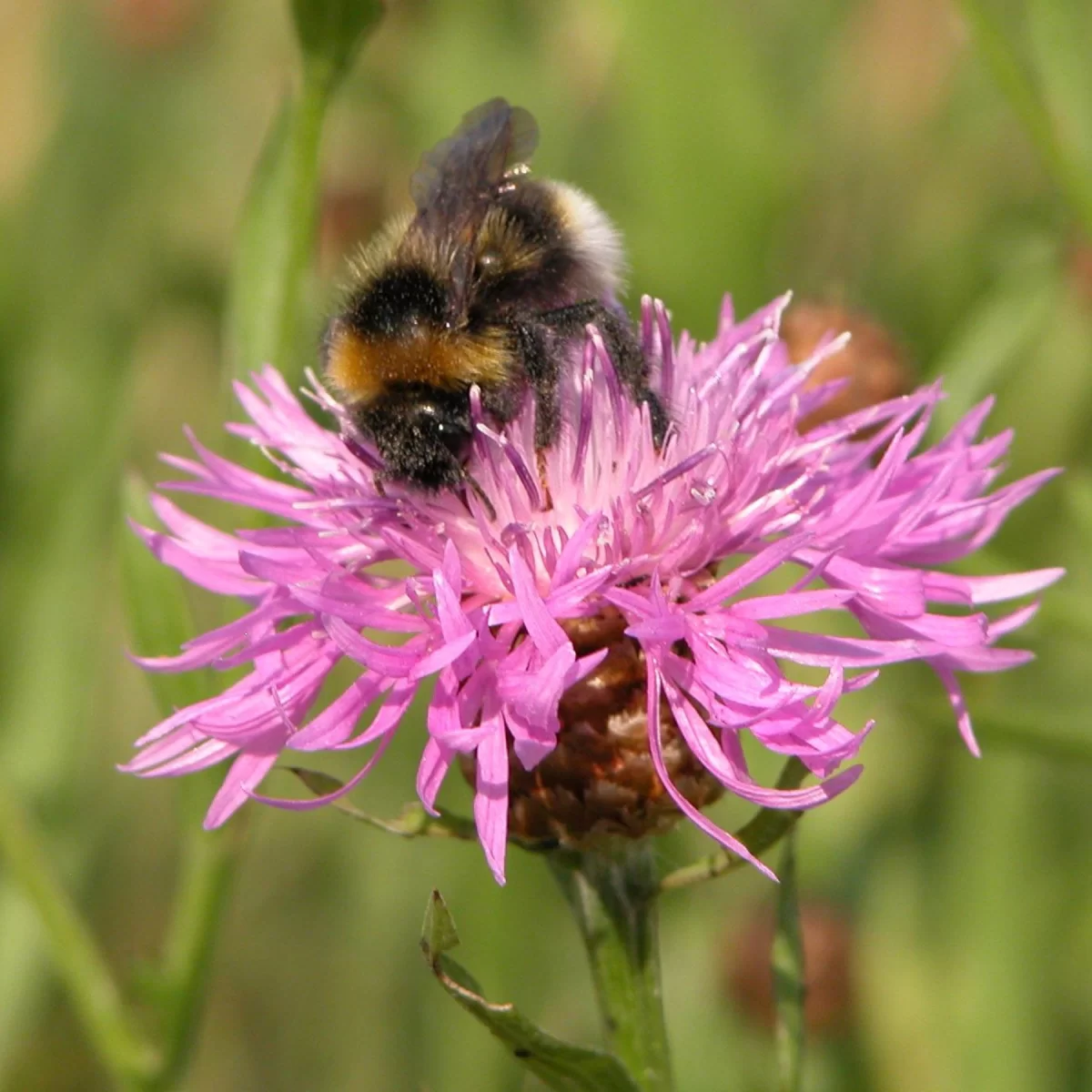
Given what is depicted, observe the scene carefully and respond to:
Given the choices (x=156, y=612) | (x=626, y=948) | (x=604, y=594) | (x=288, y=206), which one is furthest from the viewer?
(x=288, y=206)

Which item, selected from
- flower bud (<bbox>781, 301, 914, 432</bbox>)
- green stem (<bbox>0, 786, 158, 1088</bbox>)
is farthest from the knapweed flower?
flower bud (<bbox>781, 301, 914, 432</bbox>)

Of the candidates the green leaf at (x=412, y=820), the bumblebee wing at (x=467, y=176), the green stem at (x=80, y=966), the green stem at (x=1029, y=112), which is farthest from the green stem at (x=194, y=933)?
the green stem at (x=1029, y=112)

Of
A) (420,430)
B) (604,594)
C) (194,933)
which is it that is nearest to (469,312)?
(420,430)

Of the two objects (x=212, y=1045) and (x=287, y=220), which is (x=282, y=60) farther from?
(x=212, y=1045)

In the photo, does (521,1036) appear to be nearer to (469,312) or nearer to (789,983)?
(789,983)

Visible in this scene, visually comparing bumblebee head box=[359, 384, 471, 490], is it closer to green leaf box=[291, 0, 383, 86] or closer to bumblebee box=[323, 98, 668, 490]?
bumblebee box=[323, 98, 668, 490]

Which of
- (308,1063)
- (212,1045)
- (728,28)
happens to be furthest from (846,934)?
(728,28)

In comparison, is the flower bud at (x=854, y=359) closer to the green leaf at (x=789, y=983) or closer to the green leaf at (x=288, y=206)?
the green leaf at (x=288, y=206)
